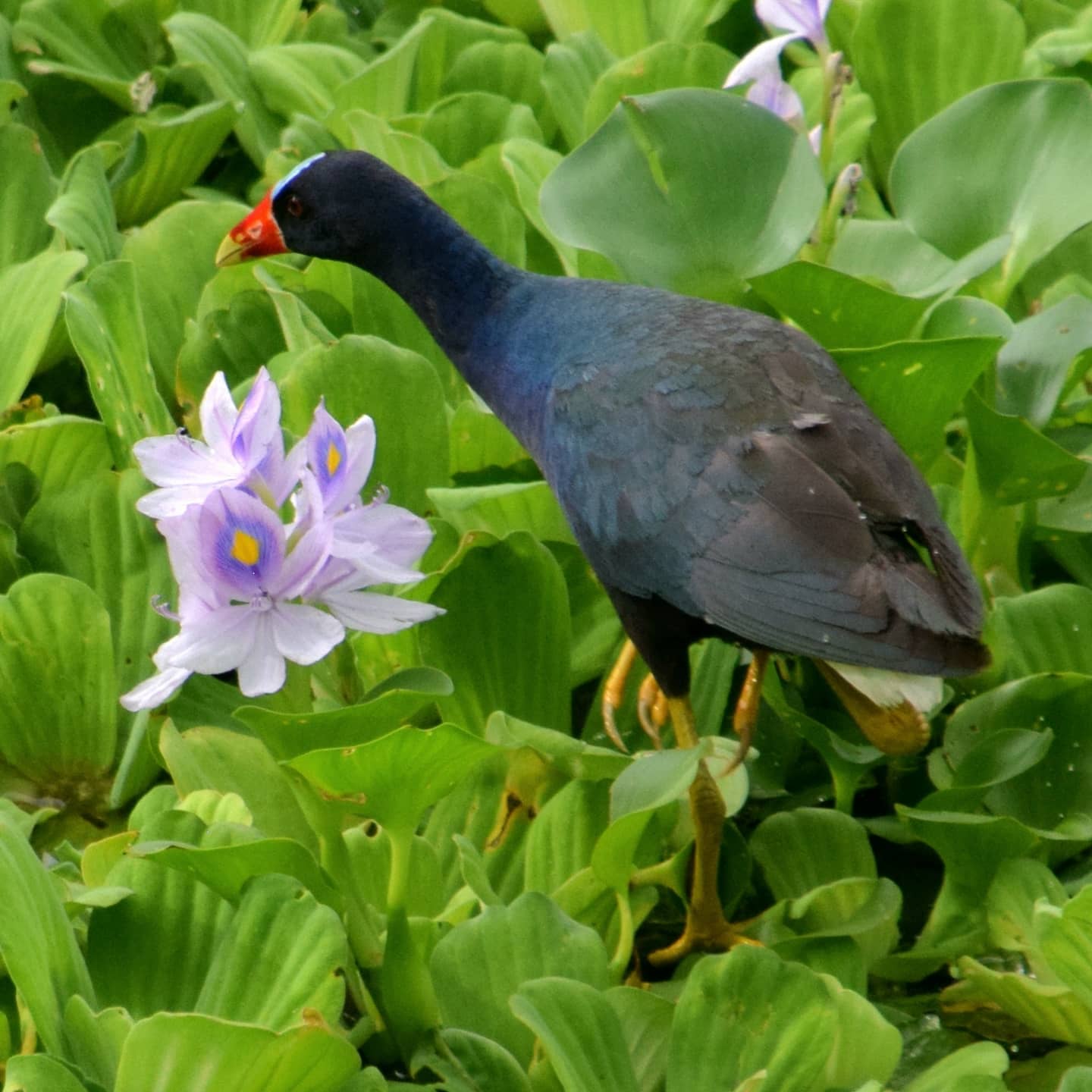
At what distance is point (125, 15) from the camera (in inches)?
96.0

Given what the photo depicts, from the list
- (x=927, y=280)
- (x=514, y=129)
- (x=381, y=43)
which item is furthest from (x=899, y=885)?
(x=381, y=43)

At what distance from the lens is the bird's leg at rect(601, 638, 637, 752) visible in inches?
62.9

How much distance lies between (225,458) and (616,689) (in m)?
0.58

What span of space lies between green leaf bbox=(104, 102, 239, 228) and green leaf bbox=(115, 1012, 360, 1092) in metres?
1.39

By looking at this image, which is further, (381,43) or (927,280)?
(381,43)

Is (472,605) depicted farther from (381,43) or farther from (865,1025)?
(381,43)

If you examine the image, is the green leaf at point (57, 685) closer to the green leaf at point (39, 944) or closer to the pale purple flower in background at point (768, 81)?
the green leaf at point (39, 944)

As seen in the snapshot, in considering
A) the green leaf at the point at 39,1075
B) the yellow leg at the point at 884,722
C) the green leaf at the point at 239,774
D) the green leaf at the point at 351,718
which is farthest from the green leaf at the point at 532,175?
the green leaf at the point at 39,1075

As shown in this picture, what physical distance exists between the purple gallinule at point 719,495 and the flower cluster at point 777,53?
420 millimetres

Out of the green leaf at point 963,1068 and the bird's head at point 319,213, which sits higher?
the bird's head at point 319,213

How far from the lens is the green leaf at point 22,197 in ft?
6.67

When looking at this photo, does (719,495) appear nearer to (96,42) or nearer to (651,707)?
(651,707)

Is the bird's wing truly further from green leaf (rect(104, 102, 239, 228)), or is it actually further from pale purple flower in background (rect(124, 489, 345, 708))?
green leaf (rect(104, 102, 239, 228))

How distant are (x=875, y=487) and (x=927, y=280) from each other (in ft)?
1.51
